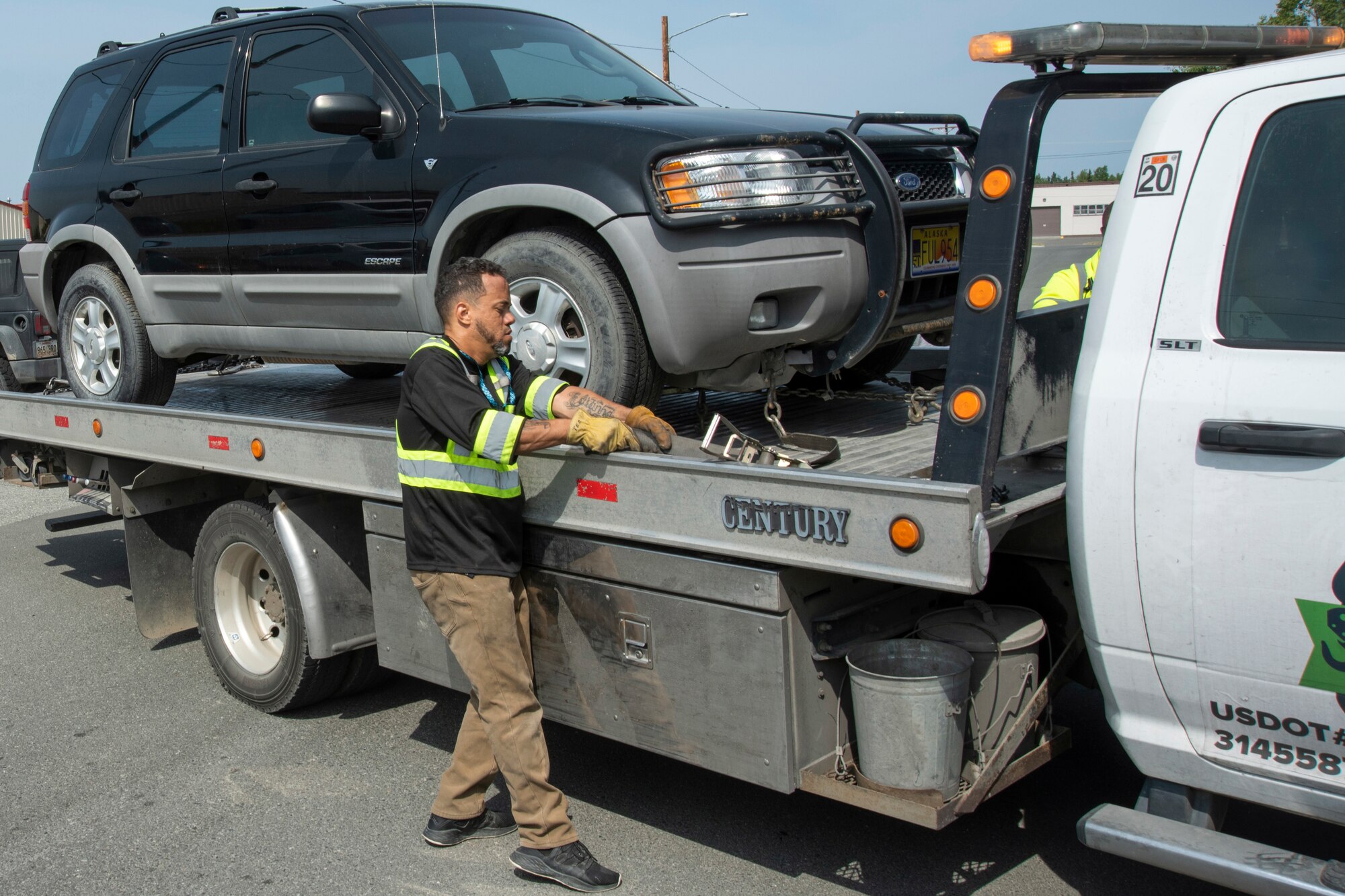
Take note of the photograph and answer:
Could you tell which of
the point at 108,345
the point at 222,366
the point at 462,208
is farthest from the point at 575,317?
the point at 222,366

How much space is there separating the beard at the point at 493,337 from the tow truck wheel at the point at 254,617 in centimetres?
158

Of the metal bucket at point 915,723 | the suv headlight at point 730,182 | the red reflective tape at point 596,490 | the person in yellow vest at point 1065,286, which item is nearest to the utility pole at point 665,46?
the person in yellow vest at point 1065,286

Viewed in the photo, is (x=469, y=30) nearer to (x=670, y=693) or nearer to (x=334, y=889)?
(x=670, y=693)

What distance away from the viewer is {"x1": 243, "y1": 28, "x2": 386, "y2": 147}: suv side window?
15.9 feet

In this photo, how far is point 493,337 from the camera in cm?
361

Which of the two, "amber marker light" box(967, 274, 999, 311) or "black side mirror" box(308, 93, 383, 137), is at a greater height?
"black side mirror" box(308, 93, 383, 137)

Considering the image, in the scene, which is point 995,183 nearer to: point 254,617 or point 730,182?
point 730,182

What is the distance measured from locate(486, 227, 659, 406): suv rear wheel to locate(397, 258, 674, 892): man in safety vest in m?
0.23

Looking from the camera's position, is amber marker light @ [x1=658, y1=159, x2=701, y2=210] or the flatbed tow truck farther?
amber marker light @ [x1=658, y1=159, x2=701, y2=210]

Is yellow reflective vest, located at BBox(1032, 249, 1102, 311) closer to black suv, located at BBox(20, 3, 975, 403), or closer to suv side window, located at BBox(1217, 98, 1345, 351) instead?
black suv, located at BBox(20, 3, 975, 403)

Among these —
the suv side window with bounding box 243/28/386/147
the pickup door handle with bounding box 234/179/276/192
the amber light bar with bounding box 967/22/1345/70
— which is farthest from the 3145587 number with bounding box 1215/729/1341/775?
the pickup door handle with bounding box 234/179/276/192

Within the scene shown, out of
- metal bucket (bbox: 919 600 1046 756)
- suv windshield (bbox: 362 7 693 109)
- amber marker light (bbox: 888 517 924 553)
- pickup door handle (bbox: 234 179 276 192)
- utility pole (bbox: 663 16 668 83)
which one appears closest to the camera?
amber marker light (bbox: 888 517 924 553)

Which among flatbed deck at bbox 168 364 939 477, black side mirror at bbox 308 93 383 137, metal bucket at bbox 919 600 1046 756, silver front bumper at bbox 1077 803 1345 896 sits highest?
black side mirror at bbox 308 93 383 137

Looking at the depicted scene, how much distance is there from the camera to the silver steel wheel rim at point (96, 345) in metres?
5.88
